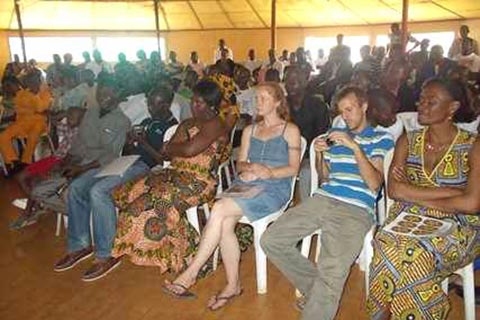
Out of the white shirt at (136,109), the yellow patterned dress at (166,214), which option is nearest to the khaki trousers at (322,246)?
the yellow patterned dress at (166,214)

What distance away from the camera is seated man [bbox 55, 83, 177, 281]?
3291 mm

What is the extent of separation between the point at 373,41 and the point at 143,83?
35.0 ft

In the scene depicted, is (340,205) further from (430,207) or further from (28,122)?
Result: (28,122)

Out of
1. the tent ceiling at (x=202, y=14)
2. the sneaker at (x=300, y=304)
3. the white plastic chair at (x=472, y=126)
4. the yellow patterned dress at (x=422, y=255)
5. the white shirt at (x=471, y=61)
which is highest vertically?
the tent ceiling at (x=202, y=14)

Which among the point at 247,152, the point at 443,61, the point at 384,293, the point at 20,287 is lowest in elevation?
the point at 20,287

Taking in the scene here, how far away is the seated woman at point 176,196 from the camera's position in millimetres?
3027

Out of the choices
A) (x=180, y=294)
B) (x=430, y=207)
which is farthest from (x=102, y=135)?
(x=430, y=207)

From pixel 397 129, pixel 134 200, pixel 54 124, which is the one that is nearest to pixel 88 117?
pixel 134 200

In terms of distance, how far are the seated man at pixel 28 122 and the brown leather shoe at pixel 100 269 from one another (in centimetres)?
281

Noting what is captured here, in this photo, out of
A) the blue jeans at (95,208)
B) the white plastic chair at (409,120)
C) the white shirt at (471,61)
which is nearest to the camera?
the blue jeans at (95,208)

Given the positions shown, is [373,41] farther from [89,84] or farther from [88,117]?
[88,117]

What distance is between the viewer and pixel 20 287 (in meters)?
3.16

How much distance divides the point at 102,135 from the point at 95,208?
620 mm

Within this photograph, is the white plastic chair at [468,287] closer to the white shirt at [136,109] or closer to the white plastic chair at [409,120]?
the white plastic chair at [409,120]
